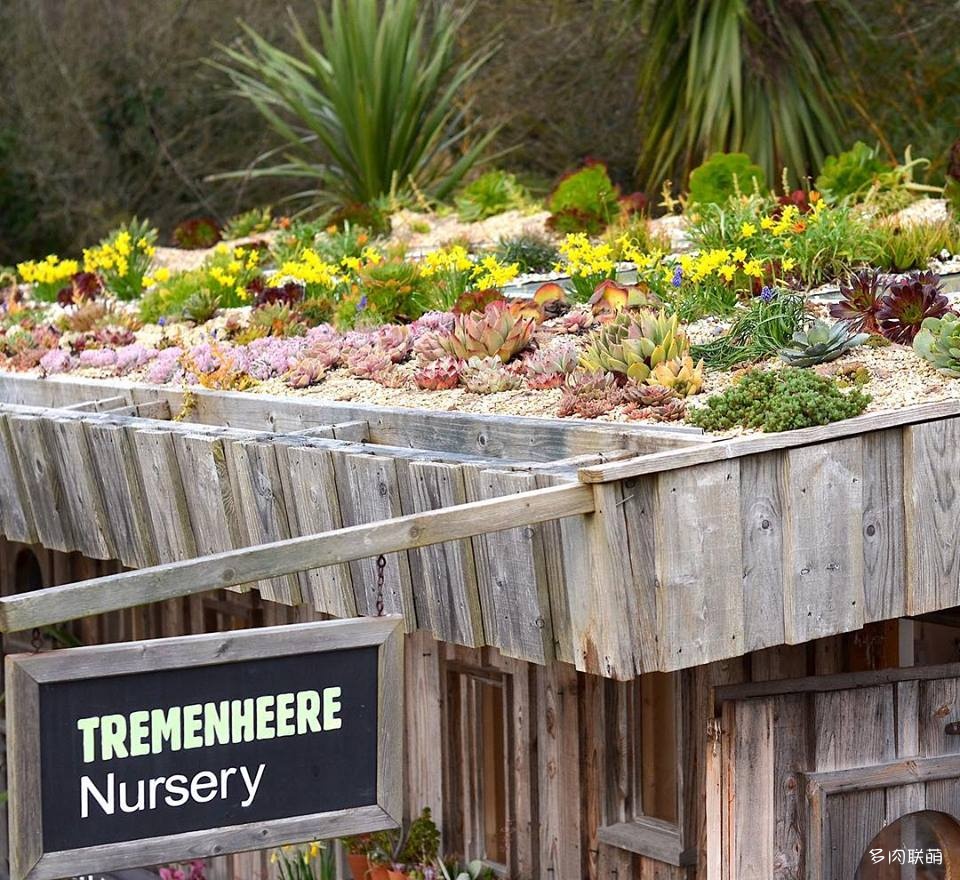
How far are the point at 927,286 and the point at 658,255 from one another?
150 cm

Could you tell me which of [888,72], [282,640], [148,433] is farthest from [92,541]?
[888,72]

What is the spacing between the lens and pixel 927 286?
5.08 m

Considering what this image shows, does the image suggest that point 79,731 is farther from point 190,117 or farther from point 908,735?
point 190,117

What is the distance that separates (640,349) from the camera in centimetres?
476

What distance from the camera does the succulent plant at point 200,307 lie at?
24.3ft

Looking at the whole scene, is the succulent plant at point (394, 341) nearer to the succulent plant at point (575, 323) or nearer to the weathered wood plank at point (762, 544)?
the succulent plant at point (575, 323)

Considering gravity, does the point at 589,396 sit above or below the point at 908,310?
below

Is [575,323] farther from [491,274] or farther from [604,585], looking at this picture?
[604,585]

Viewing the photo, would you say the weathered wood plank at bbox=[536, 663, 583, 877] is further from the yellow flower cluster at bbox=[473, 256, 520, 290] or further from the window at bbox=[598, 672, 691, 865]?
the yellow flower cluster at bbox=[473, 256, 520, 290]

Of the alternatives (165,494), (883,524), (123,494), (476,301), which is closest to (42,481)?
(123,494)

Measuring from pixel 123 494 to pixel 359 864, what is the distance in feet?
6.20

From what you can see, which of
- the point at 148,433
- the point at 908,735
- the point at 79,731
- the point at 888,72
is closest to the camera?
the point at 79,731

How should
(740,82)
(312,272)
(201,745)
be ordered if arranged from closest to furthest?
(201,745) < (312,272) < (740,82)

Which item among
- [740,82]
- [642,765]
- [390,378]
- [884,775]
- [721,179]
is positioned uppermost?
[740,82]
